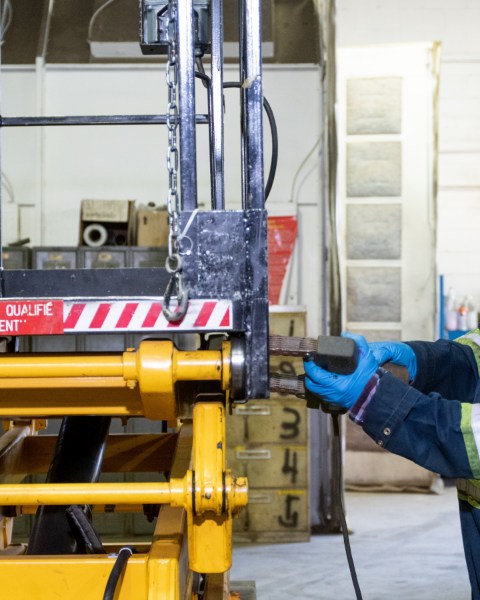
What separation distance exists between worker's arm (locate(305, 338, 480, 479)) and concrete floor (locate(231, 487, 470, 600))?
3004mm

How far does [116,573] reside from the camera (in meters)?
1.79

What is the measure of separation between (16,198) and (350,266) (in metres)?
3.14

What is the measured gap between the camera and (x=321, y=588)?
510cm

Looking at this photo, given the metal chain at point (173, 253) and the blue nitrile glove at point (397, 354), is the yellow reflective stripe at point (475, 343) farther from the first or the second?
the metal chain at point (173, 253)

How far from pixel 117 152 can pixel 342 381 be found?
4710 millimetres

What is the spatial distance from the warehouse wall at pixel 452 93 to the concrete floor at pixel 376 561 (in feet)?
8.50

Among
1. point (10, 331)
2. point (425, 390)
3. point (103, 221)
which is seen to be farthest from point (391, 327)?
point (10, 331)

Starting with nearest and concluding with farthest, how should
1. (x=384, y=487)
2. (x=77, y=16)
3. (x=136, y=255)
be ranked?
1. (x=136, y=255)
2. (x=77, y=16)
3. (x=384, y=487)

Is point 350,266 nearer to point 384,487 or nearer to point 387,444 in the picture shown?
point 384,487

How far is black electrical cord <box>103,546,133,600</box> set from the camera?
1.75m

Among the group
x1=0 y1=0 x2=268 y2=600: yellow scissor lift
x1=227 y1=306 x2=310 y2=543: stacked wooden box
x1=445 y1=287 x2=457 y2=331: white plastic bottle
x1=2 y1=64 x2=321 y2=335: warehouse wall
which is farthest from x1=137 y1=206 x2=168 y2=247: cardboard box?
x1=0 y1=0 x2=268 y2=600: yellow scissor lift

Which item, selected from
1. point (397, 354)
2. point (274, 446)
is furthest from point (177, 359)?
point (274, 446)

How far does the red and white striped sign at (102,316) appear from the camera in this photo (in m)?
1.92

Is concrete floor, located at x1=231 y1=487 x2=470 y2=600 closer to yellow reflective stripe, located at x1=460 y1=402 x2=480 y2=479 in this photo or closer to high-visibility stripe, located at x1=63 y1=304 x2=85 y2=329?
yellow reflective stripe, located at x1=460 y1=402 x2=480 y2=479
